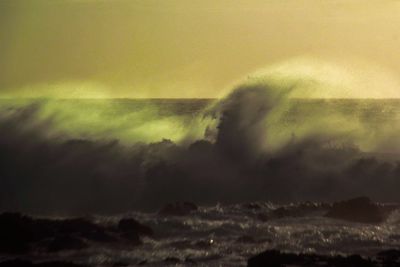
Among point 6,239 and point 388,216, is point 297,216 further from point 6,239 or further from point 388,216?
point 6,239

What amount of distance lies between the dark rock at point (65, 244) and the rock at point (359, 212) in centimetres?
700

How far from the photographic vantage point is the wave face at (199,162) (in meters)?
27.2

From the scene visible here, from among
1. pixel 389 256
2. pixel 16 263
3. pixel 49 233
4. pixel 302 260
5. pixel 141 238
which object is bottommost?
pixel 389 256

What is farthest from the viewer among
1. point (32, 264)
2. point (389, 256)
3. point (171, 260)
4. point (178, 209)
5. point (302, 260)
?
point (178, 209)

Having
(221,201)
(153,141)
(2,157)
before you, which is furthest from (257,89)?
(2,157)

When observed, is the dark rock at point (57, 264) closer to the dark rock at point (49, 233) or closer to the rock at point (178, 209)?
the dark rock at point (49, 233)

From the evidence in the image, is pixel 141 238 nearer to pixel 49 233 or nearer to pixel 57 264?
pixel 49 233

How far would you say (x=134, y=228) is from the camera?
17.9 meters

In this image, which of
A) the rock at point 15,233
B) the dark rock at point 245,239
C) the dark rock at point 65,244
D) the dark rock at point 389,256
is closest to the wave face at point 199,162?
the rock at point 15,233

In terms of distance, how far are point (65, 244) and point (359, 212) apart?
804cm

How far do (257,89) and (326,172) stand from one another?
18.8 ft

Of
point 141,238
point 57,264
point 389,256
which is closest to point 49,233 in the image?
point 141,238

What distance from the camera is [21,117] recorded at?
121ft

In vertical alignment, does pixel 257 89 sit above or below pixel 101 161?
above
